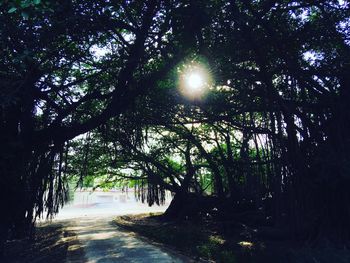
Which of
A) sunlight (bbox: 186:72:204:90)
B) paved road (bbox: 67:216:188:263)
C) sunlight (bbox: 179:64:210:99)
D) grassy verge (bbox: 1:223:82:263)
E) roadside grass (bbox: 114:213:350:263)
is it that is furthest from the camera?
sunlight (bbox: 186:72:204:90)

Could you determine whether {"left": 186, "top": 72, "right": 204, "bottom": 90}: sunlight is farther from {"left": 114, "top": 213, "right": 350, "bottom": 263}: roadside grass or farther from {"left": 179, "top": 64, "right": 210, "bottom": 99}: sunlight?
{"left": 114, "top": 213, "right": 350, "bottom": 263}: roadside grass

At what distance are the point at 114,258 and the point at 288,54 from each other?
582 centimetres

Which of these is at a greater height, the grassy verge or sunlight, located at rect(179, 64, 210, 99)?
sunlight, located at rect(179, 64, 210, 99)

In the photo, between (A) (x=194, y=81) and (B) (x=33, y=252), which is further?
(B) (x=33, y=252)

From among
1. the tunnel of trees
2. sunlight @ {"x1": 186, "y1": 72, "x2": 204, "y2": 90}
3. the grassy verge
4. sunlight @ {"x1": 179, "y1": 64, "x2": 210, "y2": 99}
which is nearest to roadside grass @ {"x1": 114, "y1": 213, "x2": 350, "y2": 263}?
the tunnel of trees

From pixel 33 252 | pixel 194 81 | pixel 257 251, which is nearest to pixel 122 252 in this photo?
pixel 33 252

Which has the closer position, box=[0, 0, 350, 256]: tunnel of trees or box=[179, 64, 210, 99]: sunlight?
box=[0, 0, 350, 256]: tunnel of trees

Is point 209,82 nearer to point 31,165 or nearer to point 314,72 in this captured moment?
point 314,72

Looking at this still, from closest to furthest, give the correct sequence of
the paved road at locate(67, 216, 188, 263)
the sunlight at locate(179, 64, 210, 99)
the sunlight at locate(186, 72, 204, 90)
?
1. the paved road at locate(67, 216, 188, 263)
2. the sunlight at locate(179, 64, 210, 99)
3. the sunlight at locate(186, 72, 204, 90)

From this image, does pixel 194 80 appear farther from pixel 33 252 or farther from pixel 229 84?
pixel 33 252

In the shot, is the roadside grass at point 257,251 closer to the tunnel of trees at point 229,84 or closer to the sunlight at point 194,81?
the tunnel of trees at point 229,84

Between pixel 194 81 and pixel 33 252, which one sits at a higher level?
pixel 194 81

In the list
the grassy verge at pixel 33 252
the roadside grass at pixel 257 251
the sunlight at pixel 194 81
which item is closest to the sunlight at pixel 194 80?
the sunlight at pixel 194 81

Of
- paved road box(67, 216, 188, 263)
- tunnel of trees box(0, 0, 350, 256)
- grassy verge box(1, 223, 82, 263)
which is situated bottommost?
paved road box(67, 216, 188, 263)
